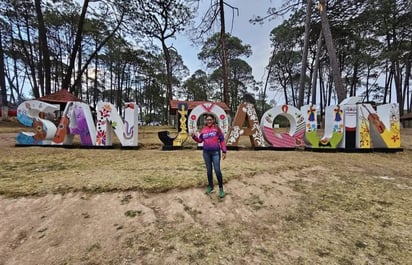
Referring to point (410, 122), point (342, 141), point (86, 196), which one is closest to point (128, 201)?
point (86, 196)

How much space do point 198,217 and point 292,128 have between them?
20.4 feet

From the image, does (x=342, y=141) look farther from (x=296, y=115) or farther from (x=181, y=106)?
(x=181, y=106)

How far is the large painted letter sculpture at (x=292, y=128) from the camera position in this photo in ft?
26.4

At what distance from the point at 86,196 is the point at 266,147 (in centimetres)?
619

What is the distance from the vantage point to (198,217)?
2.97 m

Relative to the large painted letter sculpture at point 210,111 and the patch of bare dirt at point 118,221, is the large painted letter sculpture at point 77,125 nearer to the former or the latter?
the large painted letter sculpture at point 210,111

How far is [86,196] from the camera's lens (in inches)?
132

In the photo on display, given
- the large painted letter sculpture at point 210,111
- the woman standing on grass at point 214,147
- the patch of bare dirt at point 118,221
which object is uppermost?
the large painted letter sculpture at point 210,111

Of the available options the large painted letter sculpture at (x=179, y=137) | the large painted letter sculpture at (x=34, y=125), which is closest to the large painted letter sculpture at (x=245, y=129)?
the large painted letter sculpture at (x=179, y=137)

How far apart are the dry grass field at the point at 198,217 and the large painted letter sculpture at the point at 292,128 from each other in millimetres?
3291

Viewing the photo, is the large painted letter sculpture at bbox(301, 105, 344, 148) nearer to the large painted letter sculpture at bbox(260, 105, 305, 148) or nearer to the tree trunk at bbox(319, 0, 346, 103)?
the large painted letter sculpture at bbox(260, 105, 305, 148)

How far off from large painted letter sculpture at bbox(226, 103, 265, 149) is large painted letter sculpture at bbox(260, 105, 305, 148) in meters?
0.27

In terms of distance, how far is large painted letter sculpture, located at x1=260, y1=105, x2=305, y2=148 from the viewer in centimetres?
804

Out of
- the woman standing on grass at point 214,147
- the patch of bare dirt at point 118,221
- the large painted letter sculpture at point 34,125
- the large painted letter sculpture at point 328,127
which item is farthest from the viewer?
the large painted letter sculpture at point 34,125
